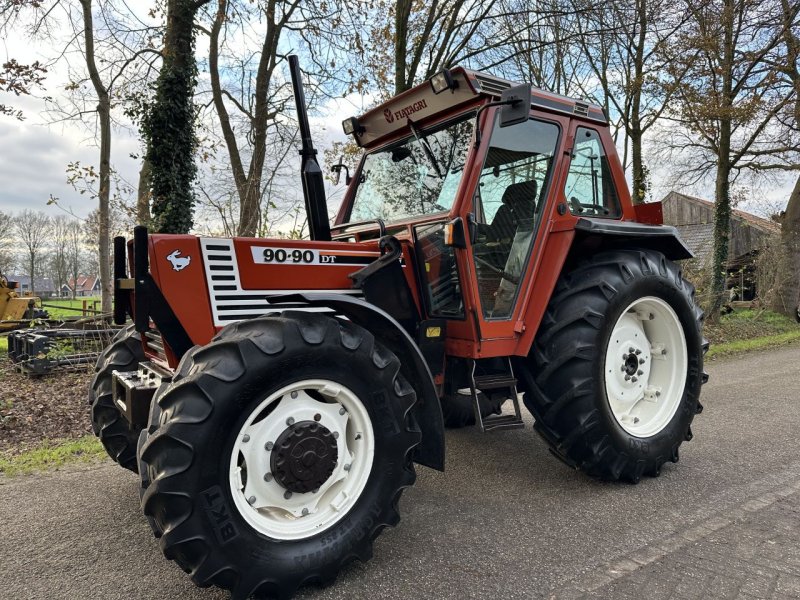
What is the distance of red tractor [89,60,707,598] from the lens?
2.29 m

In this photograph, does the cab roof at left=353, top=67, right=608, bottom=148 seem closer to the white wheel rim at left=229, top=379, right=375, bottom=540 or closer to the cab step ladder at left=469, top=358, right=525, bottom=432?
A: the cab step ladder at left=469, top=358, right=525, bottom=432

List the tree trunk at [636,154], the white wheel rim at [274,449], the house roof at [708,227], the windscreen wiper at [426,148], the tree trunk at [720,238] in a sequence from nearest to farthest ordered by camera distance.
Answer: the white wheel rim at [274,449] → the windscreen wiper at [426,148] → the tree trunk at [720,238] → the tree trunk at [636,154] → the house roof at [708,227]

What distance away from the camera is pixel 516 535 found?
9.50 ft

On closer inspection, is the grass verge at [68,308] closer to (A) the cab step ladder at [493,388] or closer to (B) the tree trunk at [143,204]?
(B) the tree trunk at [143,204]

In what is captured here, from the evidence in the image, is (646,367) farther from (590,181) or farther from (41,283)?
(41,283)

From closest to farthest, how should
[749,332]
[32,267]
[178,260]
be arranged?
[178,260] < [749,332] < [32,267]

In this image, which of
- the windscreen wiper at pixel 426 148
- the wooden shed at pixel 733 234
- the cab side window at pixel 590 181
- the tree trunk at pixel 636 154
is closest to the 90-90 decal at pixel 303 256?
the windscreen wiper at pixel 426 148

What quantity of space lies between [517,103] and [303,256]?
1.47 metres

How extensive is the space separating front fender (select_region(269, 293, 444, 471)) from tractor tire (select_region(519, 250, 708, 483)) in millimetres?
846

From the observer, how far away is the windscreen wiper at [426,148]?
3553mm

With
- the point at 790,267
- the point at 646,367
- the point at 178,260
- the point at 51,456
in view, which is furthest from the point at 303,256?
the point at 790,267

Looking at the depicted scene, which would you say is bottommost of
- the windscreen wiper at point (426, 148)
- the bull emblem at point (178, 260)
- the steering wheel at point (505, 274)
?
the steering wheel at point (505, 274)

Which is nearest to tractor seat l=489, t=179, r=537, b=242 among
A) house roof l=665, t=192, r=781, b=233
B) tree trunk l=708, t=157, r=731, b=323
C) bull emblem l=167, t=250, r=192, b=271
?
bull emblem l=167, t=250, r=192, b=271

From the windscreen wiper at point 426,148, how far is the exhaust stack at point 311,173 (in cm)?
67
